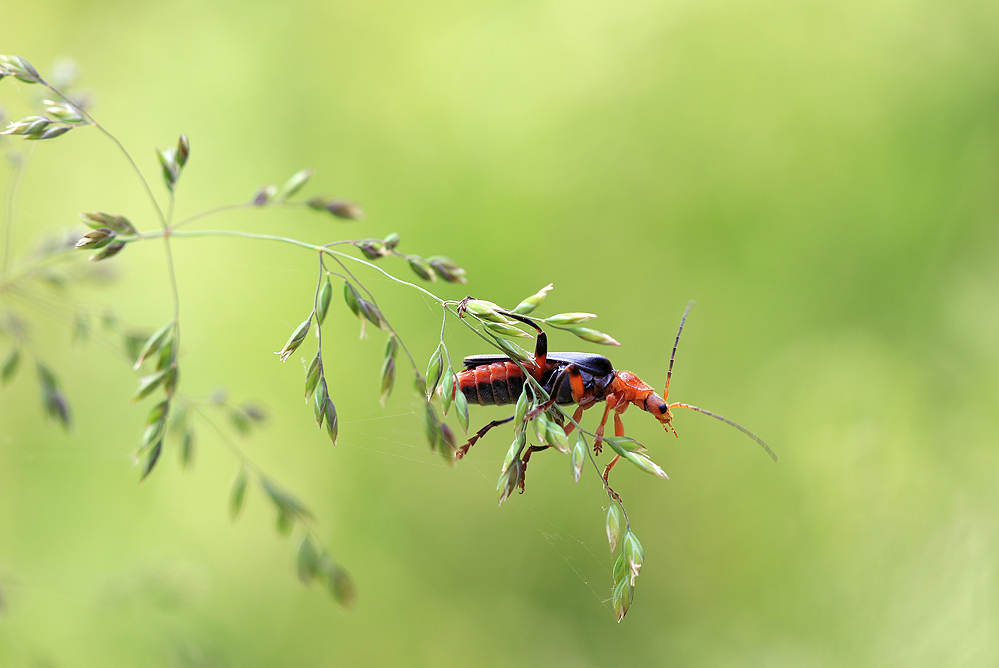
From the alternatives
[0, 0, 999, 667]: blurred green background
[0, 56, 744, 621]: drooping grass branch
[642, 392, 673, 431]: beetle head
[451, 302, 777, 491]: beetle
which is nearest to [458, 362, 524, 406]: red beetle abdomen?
[451, 302, 777, 491]: beetle

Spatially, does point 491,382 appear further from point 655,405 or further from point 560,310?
point 560,310

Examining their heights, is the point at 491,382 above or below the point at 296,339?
below

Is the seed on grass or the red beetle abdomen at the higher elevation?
the seed on grass

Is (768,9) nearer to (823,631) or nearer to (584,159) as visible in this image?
(584,159)

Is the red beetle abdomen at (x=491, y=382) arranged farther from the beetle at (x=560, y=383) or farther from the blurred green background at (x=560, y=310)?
the blurred green background at (x=560, y=310)

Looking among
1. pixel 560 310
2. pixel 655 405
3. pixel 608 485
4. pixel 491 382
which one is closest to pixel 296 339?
pixel 491 382

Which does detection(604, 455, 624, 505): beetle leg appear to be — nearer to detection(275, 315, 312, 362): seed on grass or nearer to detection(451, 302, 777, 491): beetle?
detection(451, 302, 777, 491): beetle

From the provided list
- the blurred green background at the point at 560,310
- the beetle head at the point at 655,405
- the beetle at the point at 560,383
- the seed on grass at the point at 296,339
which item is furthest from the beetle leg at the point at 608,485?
the blurred green background at the point at 560,310

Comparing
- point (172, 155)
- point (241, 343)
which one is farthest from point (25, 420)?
point (172, 155)
